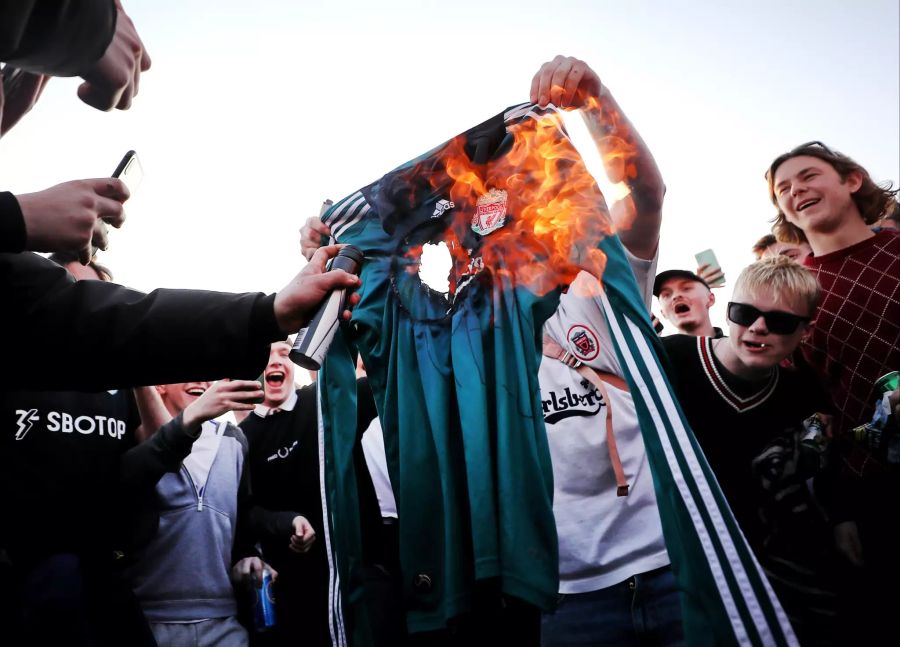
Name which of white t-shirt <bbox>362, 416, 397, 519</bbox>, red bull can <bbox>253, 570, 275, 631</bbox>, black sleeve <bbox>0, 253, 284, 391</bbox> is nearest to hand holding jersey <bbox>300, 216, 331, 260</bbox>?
black sleeve <bbox>0, 253, 284, 391</bbox>

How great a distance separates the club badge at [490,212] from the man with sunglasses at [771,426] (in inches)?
Answer: 36.2

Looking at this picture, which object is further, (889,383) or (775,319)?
(775,319)

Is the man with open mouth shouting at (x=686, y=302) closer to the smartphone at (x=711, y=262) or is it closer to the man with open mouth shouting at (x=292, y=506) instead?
the smartphone at (x=711, y=262)

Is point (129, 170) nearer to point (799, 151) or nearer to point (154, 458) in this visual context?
point (154, 458)

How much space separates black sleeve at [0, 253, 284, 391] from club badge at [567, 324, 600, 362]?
119 cm

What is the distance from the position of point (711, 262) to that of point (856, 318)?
5.58 feet

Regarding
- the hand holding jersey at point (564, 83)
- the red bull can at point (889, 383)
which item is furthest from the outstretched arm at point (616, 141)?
→ the red bull can at point (889, 383)

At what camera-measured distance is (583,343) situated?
2.42 m

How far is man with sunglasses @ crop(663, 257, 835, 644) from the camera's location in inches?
88.4

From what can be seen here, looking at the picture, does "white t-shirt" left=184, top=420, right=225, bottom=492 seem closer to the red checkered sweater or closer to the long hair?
the red checkered sweater

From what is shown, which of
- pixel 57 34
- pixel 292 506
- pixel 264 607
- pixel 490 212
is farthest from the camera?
pixel 292 506

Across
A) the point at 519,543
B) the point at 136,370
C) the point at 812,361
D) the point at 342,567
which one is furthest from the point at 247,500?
the point at 812,361

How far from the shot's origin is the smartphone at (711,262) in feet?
13.7

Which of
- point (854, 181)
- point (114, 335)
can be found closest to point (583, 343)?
point (114, 335)
